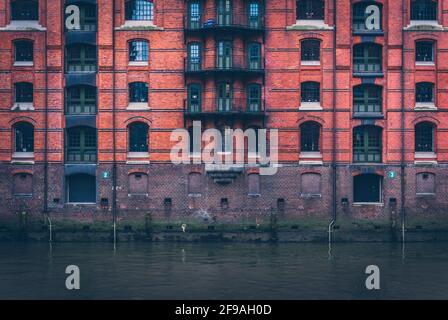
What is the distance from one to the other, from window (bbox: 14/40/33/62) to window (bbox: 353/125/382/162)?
16.3 m

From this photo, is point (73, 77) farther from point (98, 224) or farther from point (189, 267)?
point (189, 267)

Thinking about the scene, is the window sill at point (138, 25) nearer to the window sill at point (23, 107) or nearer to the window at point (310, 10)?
the window sill at point (23, 107)

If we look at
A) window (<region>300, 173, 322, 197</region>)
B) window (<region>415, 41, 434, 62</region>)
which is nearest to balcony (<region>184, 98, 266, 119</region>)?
window (<region>300, 173, 322, 197</region>)

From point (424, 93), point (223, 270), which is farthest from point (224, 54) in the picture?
point (223, 270)

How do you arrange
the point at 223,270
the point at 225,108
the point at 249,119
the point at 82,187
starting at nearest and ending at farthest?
the point at 223,270
the point at 225,108
the point at 249,119
the point at 82,187

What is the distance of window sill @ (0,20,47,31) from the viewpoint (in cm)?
3119

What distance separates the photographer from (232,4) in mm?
30562

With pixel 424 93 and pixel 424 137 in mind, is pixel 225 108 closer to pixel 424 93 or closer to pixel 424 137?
pixel 424 93

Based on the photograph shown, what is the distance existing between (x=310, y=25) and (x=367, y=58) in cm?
324

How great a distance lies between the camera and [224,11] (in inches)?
1202

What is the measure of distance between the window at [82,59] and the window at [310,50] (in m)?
10.3

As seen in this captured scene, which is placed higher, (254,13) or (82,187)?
(254,13)

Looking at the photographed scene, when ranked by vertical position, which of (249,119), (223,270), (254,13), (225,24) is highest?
(254,13)

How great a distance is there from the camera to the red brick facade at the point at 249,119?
3106cm
